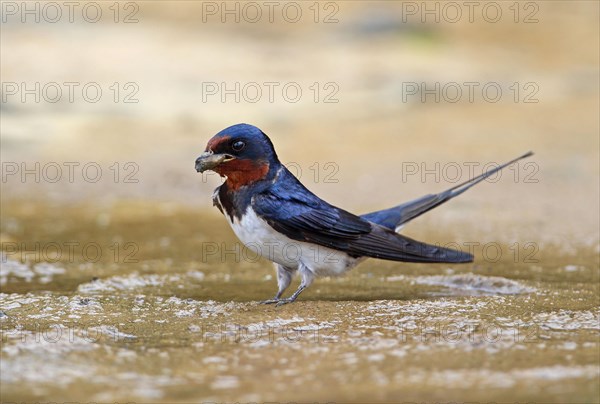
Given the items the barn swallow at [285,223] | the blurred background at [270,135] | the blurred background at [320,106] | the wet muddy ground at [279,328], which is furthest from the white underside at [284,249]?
the blurred background at [320,106]

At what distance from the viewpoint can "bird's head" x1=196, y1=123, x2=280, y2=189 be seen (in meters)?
5.09

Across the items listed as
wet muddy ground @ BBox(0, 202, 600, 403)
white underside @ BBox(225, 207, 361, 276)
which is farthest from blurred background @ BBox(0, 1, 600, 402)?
white underside @ BBox(225, 207, 361, 276)

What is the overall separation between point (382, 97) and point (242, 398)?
9866 millimetres

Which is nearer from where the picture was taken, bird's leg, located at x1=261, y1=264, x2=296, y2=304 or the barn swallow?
the barn swallow

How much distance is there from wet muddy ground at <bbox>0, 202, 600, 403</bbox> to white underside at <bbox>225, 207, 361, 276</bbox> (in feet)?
0.67

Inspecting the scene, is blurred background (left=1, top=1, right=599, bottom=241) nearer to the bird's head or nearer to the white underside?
the white underside

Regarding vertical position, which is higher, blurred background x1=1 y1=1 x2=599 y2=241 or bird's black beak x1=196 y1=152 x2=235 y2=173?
blurred background x1=1 y1=1 x2=599 y2=241

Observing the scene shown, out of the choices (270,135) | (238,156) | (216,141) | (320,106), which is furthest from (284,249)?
(320,106)

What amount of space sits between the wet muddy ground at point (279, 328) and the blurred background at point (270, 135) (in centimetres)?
3

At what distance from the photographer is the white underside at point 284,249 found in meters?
5.08

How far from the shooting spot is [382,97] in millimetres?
13023

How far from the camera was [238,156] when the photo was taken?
5.13m

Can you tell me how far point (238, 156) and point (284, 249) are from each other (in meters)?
0.54

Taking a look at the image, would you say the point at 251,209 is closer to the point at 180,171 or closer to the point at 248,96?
the point at 180,171
